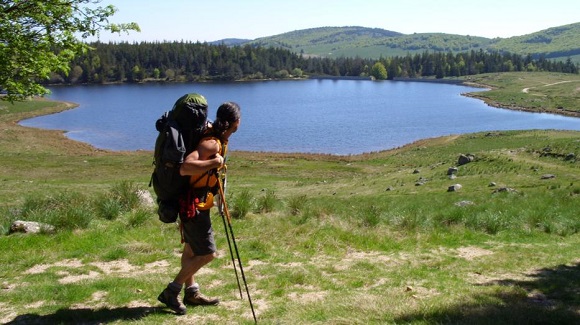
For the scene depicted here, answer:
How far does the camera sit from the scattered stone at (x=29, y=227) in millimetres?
9719

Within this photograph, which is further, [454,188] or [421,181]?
[421,181]

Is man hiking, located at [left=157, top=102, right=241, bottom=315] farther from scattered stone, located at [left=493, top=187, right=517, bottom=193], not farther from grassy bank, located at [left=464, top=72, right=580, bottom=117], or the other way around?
grassy bank, located at [left=464, top=72, right=580, bottom=117]

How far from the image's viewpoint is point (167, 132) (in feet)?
17.9

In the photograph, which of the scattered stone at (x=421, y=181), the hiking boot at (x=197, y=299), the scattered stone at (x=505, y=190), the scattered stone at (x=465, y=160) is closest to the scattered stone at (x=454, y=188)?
the scattered stone at (x=505, y=190)

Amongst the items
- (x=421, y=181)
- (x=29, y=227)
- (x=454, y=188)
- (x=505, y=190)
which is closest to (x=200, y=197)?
(x=29, y=227)

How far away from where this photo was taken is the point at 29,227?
991 centimetres

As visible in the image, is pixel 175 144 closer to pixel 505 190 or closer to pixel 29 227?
pixel 29 227

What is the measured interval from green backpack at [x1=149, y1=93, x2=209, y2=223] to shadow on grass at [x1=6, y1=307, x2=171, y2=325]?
46.7 inches

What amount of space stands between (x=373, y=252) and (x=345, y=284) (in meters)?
2.15

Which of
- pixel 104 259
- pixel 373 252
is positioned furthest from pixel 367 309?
pixel 104 259

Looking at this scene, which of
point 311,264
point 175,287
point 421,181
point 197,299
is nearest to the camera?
point 175,287

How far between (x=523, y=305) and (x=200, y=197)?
13.3ft

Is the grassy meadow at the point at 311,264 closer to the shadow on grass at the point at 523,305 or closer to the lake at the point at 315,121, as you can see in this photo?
the shadow on grass at the point at 523,305

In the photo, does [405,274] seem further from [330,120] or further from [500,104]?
[500,104]
